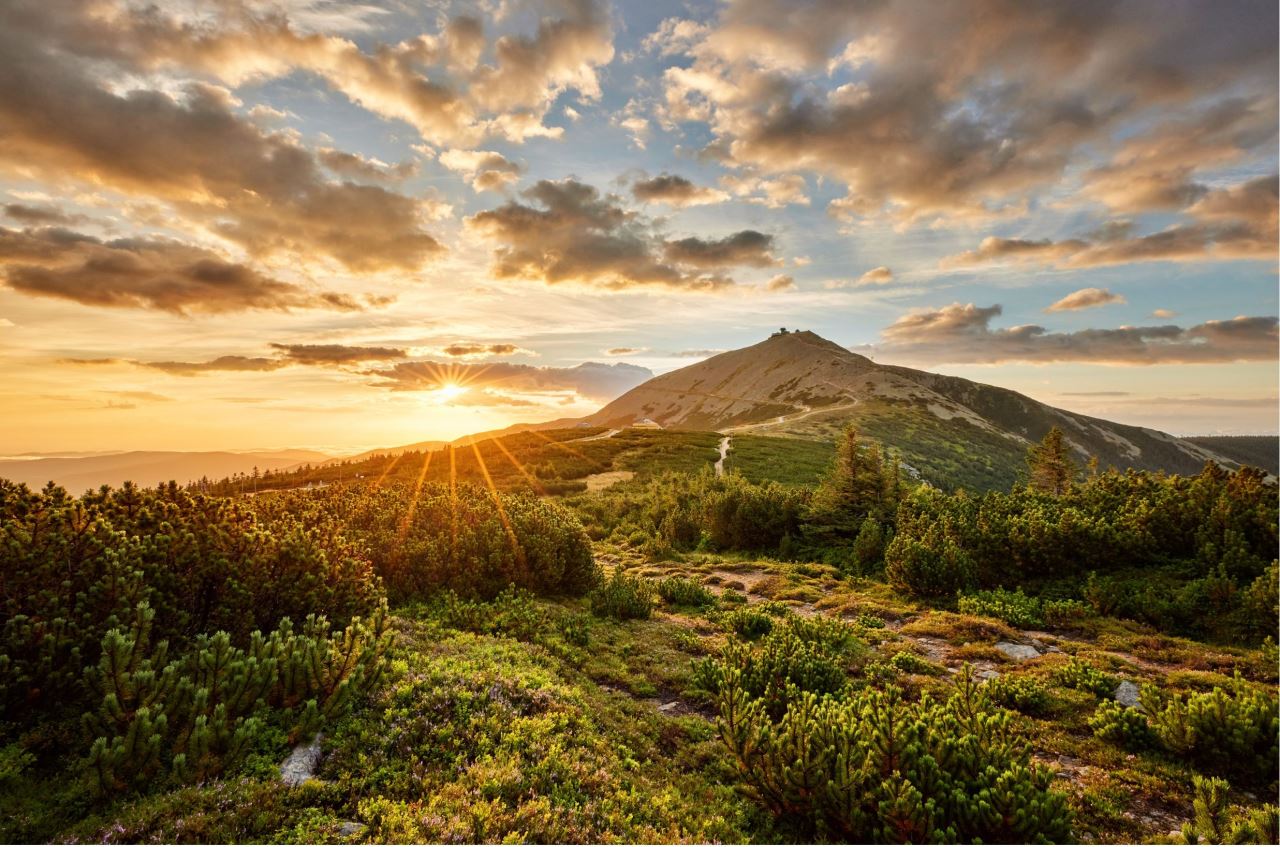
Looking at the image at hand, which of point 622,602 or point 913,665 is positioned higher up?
point 913,665

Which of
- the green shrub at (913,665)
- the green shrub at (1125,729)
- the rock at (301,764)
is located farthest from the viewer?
the green shrub at (913,665)

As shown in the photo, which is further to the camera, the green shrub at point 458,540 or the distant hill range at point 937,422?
the distant hill range at point 937,422

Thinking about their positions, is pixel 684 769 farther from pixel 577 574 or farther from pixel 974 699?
pixel 577 574

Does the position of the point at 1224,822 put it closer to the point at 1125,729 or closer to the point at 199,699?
the point at 1125,729

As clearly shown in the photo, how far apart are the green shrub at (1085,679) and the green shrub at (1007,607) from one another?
3.01 m

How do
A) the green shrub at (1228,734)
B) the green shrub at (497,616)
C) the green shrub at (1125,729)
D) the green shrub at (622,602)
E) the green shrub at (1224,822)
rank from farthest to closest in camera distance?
the green shrub at (622,602) < the green shrub at (497,616) < the green shrub at (1125,729) < the green shrub at (1228,734) < the green shrub at (1224,822)

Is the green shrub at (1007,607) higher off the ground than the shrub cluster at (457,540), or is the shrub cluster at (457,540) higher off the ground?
the shrub cluster at (457,540)

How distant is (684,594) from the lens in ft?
52.2

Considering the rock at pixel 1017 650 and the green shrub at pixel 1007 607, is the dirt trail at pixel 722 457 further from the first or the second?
the rock at pixel 1017 650

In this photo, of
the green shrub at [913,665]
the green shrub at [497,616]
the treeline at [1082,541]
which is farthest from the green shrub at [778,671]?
the treeline at [1082,541]

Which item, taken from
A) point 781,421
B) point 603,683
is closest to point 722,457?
point 603,683

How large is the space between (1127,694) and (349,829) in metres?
11.0

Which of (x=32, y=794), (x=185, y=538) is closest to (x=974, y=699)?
(x=32, y=794)

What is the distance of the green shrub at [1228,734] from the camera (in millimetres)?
6312
